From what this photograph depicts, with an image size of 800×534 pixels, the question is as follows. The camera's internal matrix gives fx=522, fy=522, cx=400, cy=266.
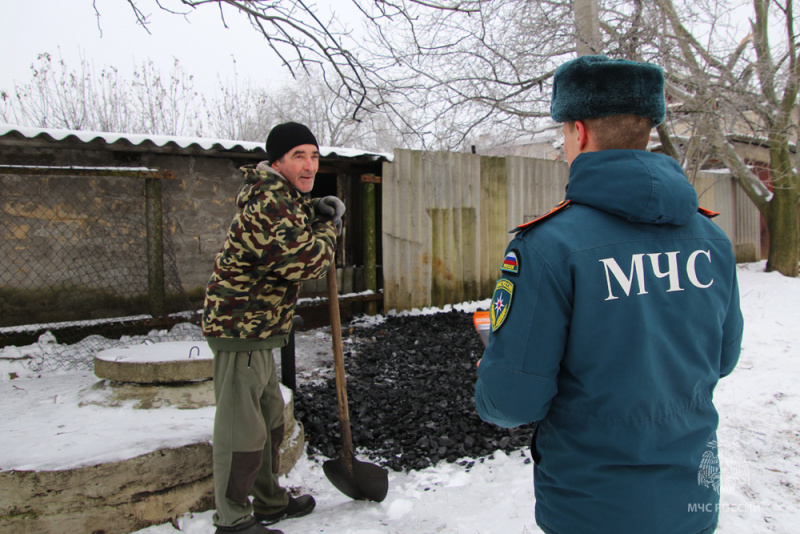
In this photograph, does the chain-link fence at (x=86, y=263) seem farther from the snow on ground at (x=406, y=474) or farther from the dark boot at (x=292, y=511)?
the dark boot at (x=292, y=511)

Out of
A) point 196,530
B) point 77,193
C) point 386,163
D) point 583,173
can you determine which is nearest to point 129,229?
point 77,193

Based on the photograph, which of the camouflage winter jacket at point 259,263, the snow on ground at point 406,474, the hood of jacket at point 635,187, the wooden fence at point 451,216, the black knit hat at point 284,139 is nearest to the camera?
the hood of jacket at point 635,187

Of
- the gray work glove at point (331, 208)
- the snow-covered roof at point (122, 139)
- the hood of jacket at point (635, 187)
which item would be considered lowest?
the hood of jacket at point (635, 187)

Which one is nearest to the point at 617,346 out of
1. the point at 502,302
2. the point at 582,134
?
the point at 502,302

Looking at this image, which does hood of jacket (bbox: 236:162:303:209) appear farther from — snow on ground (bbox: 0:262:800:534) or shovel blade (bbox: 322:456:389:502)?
shovel blade (bbox: 322:456:389:502)

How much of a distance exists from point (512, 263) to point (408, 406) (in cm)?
316

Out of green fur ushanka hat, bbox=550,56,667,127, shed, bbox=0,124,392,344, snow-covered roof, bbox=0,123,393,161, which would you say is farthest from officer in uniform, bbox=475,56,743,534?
snow-covered roof, bbox=0,123,393,161

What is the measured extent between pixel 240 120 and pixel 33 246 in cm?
1397

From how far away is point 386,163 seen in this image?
23.6 ft

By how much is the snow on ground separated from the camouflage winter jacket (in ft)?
2.68

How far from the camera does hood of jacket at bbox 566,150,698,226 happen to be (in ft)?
3.96

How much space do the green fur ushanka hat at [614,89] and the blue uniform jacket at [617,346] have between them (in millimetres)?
116

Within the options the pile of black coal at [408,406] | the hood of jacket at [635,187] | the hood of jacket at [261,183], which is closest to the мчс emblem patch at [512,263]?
the hood of jacket at [635,187]

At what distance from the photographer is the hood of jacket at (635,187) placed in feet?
3.96
